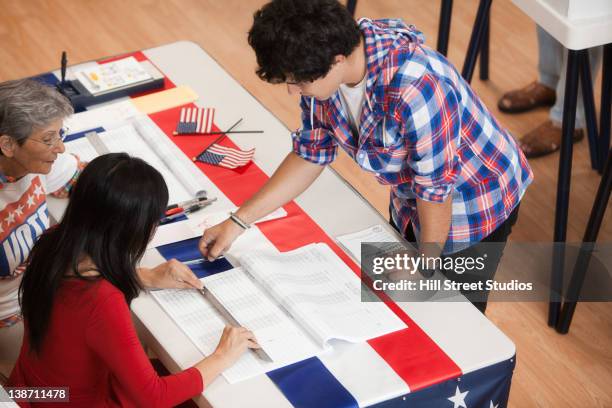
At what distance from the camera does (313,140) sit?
213 cm

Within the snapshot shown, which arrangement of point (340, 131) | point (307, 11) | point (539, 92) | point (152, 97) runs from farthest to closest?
1. point (539, 92)
2. point (152, 97)
3. point (340, 131)
4. point (307, 11)

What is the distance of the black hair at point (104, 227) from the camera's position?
1.72 metres

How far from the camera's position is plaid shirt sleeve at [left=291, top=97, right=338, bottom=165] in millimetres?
2096

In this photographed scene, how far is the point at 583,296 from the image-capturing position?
3.10 metres

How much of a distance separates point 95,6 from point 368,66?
3.25 metres

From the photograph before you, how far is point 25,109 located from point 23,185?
0.19 metres

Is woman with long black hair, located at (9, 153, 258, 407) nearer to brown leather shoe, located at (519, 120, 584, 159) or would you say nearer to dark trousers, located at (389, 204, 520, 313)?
dark trousers, located at (389, 204, 520, 313)

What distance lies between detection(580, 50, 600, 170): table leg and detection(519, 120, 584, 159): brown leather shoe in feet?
0.46

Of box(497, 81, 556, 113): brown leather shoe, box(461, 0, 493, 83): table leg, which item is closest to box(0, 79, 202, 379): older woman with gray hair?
box(461, 0, 493, 83): table leg

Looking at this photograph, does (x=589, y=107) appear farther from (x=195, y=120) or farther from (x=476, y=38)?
(x=195, y=120)

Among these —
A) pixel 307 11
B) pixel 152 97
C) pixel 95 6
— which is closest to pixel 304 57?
pixel 307 11

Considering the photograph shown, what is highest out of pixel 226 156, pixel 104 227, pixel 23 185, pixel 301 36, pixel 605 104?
pixel 301 36

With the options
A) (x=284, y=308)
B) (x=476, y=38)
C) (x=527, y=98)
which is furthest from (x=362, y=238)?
(x=527, y=98)

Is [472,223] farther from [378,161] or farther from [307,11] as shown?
[307,11]
